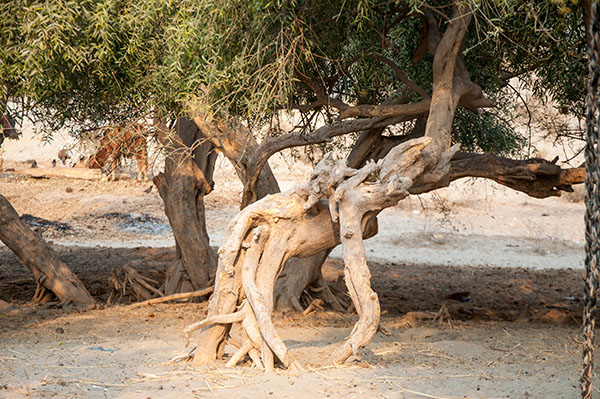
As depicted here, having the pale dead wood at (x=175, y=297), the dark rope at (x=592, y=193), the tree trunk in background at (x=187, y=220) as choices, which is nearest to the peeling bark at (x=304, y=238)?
the dark rope at (x=592, y=193)

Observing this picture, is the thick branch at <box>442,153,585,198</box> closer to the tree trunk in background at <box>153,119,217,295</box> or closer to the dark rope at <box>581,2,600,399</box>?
the tree trunk in background at <box>153,119,217,295</box>

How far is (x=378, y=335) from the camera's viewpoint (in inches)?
311

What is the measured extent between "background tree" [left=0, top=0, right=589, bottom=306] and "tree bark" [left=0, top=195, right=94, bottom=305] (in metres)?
1.52

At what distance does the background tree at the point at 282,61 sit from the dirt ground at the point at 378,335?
181 centimetres

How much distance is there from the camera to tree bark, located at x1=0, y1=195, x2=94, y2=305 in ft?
31.6

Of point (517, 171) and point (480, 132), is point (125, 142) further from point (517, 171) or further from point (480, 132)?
point (480, 132)

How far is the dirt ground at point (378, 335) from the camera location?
5.18 m

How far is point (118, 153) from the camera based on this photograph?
972 cm

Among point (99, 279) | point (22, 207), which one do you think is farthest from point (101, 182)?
point (99, 279)

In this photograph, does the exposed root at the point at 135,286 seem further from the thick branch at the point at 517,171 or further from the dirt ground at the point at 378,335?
the thick branch at the point at 517,171

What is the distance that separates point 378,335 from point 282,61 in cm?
338

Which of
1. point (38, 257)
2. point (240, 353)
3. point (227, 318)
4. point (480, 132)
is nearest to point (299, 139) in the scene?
point (480, 132)

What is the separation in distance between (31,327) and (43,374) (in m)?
3.01

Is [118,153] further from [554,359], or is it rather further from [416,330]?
[554,359]
